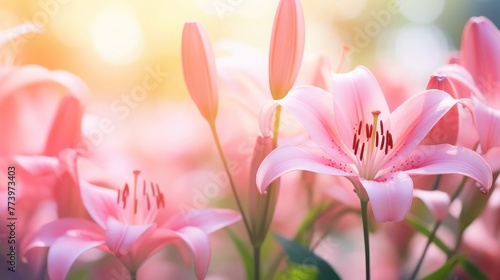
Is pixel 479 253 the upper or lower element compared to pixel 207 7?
lower

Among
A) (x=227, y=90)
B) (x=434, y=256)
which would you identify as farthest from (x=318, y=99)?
(x=434, y=256)

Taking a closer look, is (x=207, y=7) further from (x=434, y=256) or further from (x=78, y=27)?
(x=434, y=256)

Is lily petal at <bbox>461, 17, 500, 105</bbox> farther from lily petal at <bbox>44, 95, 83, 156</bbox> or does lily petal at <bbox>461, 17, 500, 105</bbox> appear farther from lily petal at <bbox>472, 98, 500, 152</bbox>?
lily petal at <bbox>44, 95, 83, 156</bbox>

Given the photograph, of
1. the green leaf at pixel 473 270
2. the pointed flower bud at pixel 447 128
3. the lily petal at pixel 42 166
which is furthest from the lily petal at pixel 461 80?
the lily petal at pixel 42 166

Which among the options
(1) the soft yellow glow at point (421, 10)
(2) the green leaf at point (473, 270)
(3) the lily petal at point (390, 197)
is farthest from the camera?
(1) the soft yellow glow at point (421, 10)

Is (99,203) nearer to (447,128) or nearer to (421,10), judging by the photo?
(447,128)

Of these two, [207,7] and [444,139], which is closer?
[444,139]

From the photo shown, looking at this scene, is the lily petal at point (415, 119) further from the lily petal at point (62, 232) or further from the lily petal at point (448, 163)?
the lily petal at point (62, 232)
